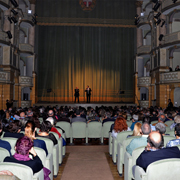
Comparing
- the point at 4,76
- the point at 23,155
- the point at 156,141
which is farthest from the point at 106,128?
the point at 4,76

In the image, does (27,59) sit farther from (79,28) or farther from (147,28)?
(147,28)

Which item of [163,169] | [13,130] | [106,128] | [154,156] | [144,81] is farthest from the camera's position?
[144,81]

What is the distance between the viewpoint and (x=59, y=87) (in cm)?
2345

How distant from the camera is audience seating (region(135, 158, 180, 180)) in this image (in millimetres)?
2855

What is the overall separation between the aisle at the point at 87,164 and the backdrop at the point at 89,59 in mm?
16298

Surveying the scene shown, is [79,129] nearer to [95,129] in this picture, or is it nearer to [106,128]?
[95,129]

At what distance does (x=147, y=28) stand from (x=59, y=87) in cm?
1031

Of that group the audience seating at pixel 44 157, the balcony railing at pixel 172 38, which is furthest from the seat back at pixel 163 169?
the balcony railing at pixel 172 38

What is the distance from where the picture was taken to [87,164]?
18.4ft

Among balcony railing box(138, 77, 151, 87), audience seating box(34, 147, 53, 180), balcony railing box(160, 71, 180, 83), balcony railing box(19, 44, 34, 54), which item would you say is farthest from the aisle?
balcony railing box(19, 44, 34, 54)

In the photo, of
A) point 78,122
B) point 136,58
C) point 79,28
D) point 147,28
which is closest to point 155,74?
point 136,58

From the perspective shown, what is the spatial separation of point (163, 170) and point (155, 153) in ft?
0.78

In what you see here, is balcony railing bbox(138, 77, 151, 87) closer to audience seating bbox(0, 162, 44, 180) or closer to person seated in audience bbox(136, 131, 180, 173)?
person seated in audience bbox(136, 131, 180, 173)

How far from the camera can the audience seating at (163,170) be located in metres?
2.86
